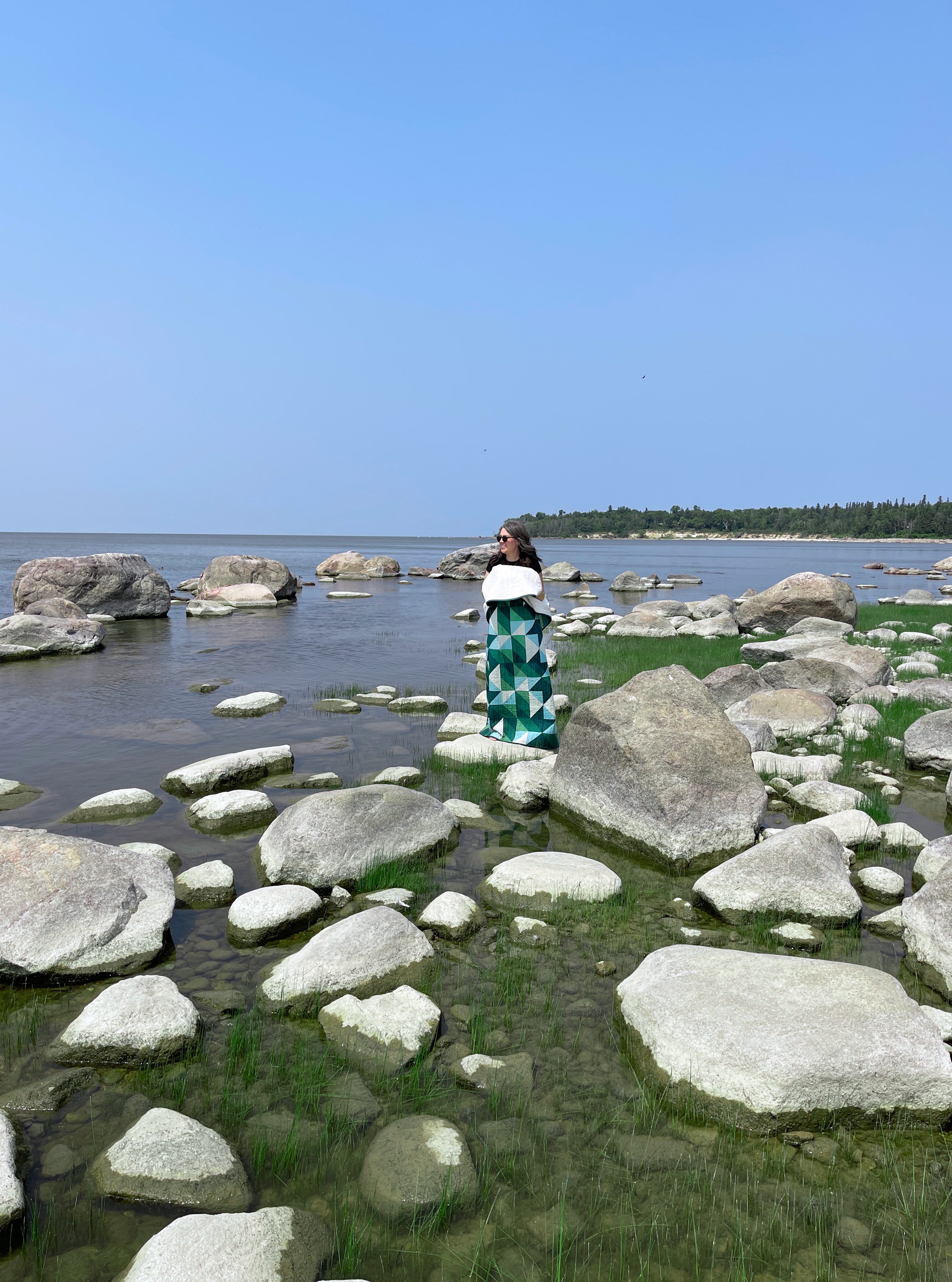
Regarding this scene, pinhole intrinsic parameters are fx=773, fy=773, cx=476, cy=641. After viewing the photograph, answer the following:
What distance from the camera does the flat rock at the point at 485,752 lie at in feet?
31.3

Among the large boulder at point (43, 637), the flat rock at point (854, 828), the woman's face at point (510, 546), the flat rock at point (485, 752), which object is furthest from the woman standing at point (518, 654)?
the large boulder at point (43, 637)

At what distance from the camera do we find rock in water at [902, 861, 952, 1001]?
A: 4871 mm

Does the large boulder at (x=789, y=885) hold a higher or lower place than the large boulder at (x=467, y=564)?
lower

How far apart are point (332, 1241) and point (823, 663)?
12029mm

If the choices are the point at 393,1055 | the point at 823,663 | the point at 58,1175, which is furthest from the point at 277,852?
the point at 823,663

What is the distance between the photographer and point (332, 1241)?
9.93 feet

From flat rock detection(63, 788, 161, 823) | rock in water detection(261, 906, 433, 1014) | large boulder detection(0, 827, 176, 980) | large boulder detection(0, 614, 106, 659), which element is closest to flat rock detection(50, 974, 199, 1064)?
rock in water detection(261, 906, 433, 1014)

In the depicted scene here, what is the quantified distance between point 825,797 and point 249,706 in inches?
340

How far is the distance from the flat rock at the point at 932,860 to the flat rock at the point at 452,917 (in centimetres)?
350

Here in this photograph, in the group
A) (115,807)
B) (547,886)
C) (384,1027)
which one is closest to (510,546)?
(547,886)

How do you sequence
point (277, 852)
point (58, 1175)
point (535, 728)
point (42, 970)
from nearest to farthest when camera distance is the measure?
1. point (58, 1175)
2. point (42, 970)
3. point (277, 852)
4. point (535, 728)

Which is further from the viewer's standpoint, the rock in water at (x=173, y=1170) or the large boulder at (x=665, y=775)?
the large boulder at (x=665, y=775)

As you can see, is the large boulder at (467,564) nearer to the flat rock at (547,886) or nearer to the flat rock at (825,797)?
the flat rock at (825,797)

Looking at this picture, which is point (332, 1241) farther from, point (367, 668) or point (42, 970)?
point (367, 668)
